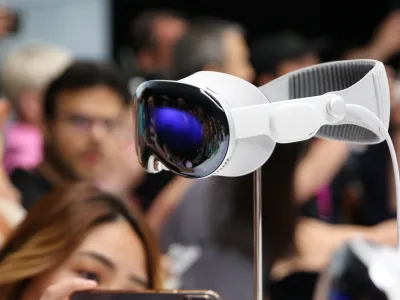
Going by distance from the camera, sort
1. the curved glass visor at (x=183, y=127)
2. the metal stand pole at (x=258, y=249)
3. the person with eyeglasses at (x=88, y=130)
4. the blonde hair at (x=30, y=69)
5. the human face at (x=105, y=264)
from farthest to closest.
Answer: the blonde hair at (x=30, y=69) < the person with eyeglasses at (x=88, y=130) < the human face at (x=105, y=264) < the metal stand pole at (x=258, y=249) < the curved glass visor at (x=183, y=127)

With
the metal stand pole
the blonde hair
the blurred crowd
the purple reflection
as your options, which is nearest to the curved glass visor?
the purple reflection

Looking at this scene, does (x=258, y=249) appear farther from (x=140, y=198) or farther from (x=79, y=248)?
(x=140, y=198)

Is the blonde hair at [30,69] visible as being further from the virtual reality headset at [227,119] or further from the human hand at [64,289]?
the virtual reality headset at [227,119]

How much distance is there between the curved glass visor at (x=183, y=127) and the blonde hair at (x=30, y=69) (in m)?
0.77

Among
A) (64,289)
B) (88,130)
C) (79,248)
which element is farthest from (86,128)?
(64,289)

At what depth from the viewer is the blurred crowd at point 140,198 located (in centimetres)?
85

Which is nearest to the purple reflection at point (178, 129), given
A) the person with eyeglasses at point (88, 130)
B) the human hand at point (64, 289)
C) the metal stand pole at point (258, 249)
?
A: the metal stand pole at point (258, 249)

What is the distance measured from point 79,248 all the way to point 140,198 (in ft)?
1.57

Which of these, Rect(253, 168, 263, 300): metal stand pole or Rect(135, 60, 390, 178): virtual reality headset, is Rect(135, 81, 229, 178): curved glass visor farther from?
Rect(253, 168, 263, 300): metal stand pole

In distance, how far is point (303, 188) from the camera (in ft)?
4.39

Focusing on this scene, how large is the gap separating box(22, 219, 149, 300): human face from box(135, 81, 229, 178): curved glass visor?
27cm

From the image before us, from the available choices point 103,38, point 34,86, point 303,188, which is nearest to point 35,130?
point 34,86

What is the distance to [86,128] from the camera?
1255mm

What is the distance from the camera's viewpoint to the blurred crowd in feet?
2.78
